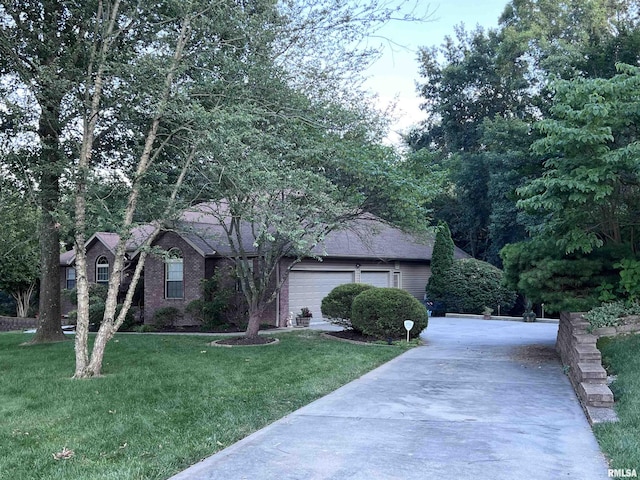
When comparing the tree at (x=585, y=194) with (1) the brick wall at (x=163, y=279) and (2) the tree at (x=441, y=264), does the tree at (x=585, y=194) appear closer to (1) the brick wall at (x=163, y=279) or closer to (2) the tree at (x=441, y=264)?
(1) the brick wall at (x=163, y=279)

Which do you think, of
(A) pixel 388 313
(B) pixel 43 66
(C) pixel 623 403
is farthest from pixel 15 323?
(C) pixel 623 403

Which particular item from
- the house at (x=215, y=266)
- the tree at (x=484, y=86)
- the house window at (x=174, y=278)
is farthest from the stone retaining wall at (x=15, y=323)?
the tree at (x=484, y=86)

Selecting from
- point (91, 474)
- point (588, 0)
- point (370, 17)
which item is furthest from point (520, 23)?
point (91, 474)

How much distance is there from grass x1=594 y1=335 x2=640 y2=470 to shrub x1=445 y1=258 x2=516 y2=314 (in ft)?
44.0

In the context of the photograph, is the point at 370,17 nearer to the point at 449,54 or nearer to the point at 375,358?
the point at 375,358

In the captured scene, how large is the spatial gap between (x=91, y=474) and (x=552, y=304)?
8740 millimetres

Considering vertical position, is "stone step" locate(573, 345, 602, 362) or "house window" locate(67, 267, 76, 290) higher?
"house window" locate(67, 267, 76, 290)

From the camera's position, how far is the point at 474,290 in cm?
2256

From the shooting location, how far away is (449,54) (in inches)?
1270

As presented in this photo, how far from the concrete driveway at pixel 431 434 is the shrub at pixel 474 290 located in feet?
42.7

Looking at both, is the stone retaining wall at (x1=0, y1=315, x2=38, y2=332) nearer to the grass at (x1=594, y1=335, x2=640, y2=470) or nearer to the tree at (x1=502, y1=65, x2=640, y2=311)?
the tree at (x1=502, y1=65, x2=640, y2=311)

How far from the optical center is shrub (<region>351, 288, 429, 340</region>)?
523 inches

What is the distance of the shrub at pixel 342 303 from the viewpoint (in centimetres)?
1471

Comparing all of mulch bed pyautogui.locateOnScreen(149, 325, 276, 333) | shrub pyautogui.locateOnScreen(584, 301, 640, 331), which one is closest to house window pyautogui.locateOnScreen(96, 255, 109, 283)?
mulch bed pyautogui.locateOnScreen(149, 325, 276, 333)
